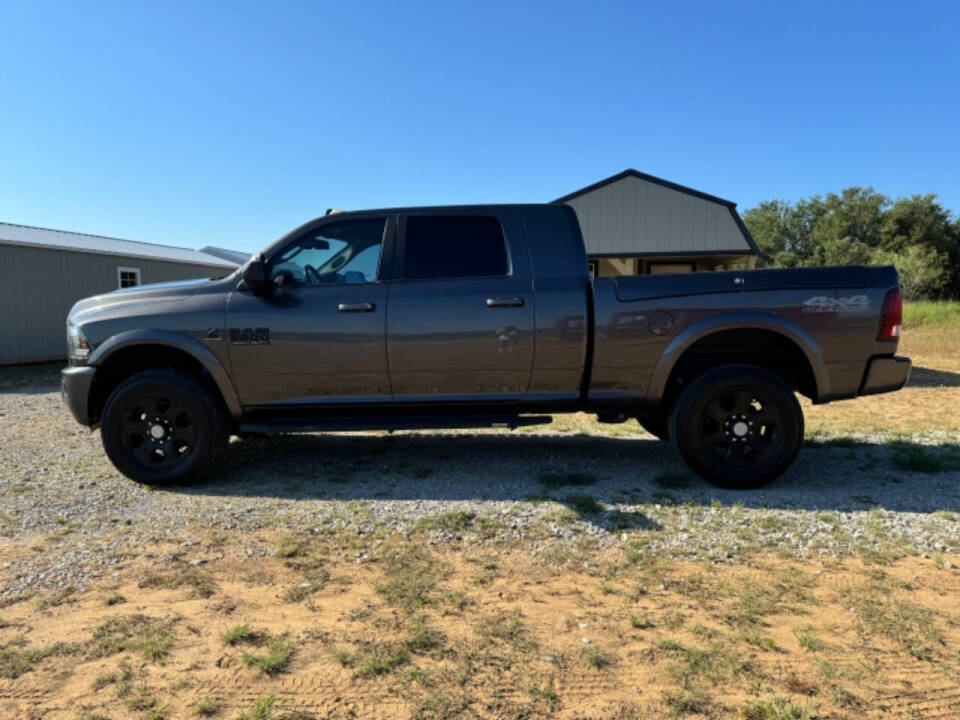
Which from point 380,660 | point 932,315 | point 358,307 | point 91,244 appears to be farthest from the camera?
point 932,315

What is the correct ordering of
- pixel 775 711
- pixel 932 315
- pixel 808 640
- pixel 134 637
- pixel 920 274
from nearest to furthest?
pixel 775 711
pixel 808 640
pixel 134 637
pixel 932 315
pixel 920 274

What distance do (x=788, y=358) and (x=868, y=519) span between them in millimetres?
1341

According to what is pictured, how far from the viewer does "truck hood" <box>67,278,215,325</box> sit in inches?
180

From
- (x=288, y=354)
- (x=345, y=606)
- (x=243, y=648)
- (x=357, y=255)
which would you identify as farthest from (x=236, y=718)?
(x=357, y=255)

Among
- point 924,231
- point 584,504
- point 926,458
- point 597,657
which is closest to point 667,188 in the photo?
point 926,458

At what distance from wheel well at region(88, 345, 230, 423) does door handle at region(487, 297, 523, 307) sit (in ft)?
7.31

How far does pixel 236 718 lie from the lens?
2020mm

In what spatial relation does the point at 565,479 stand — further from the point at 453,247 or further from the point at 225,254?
the point at 225,254

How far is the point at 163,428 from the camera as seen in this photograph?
4562 mm

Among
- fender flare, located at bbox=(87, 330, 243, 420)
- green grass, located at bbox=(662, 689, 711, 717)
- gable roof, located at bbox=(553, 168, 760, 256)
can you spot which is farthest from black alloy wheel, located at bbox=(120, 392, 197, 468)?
gable roof, located at bbox=(553, 168, 760, 256)

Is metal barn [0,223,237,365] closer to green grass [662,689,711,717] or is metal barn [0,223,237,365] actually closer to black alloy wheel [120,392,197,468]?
black alloy wheel [120,392,197,468]

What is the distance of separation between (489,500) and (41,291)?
16.0 metres

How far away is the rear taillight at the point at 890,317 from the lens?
4.26 metres

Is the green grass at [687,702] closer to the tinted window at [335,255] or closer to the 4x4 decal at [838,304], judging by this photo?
the 4x4 decal at [838,304]
